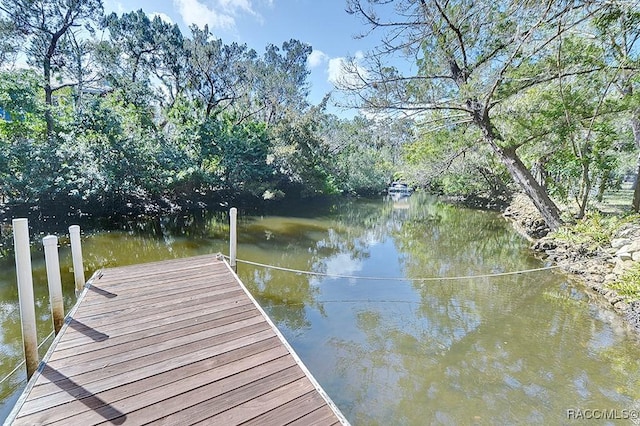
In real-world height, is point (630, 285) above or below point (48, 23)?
below

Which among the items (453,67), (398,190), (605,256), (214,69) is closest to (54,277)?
(453,67)

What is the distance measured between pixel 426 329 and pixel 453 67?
226 inches

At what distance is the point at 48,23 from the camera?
11156 mm

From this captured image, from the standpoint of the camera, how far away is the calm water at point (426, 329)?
9.92ft

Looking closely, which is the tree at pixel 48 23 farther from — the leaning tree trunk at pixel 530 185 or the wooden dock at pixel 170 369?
the leaning tree trunk at pixel 530 185

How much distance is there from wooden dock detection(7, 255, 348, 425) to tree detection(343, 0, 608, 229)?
18.5 ft

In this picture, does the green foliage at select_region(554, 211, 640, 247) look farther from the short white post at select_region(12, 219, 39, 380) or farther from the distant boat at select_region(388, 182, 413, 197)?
the distant boat at select_region(388, 182, 413, 197)

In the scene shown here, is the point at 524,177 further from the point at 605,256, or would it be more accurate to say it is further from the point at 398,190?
the point at 398,190

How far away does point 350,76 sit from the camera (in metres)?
6.78

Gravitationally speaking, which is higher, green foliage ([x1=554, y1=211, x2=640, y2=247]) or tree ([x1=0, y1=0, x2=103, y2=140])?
tree ([x1=0, y1=0, x2=103, y2=140])

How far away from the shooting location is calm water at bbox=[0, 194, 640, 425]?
119 inches

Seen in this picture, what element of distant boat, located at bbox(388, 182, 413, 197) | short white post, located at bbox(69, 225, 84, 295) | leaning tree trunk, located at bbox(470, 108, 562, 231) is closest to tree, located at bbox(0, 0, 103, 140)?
short white post, located at bbox(69, 225, 84, 295)

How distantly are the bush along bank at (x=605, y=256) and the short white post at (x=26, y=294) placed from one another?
6794 mm

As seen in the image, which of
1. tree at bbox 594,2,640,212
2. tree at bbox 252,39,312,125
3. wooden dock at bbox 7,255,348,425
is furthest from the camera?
tree at bbox 252,39,312,125
